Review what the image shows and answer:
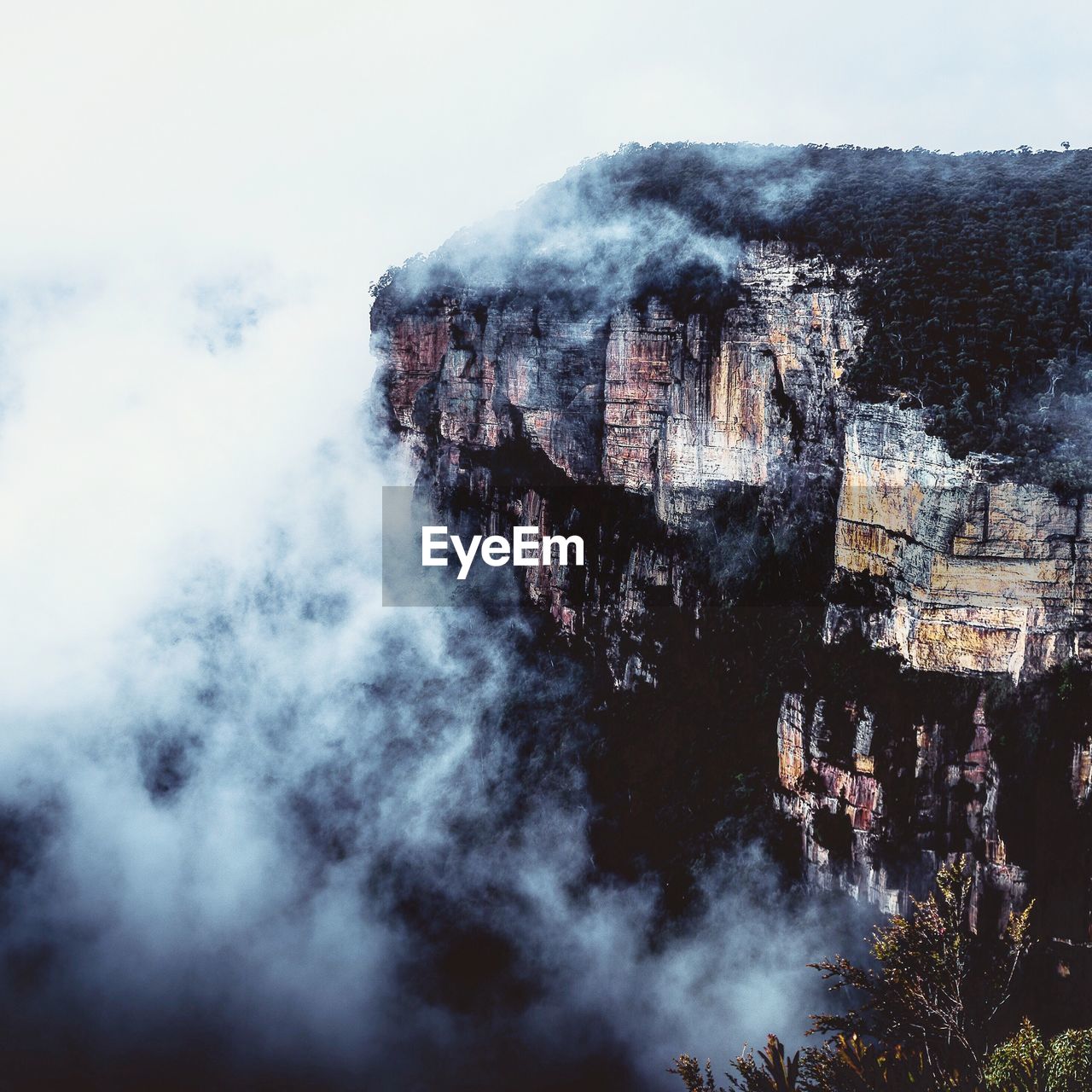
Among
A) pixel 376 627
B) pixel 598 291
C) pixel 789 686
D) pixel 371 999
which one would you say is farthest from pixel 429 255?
pixel 371 999

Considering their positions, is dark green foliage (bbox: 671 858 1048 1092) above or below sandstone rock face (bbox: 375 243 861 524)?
below

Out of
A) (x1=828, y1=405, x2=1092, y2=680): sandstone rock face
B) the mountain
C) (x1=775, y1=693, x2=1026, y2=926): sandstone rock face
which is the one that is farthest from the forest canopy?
(x1=775, y1=693, x2=1026, y2=926): sandstone rock face

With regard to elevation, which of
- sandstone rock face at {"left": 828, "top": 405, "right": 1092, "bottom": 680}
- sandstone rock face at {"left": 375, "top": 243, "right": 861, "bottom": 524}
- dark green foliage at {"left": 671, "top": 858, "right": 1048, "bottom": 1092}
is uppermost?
sandstone rock face at {"left": 375, "top": 243, "right": 861, "bottom": 524}

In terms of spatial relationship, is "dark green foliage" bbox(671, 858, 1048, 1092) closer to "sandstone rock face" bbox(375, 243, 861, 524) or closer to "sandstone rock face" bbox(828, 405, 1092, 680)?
"sandstone rock face" bbox(828, 405, 1092, 680)

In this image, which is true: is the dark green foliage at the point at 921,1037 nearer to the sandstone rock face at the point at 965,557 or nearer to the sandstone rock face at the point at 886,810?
the sandstone rock face at the point at 886,810

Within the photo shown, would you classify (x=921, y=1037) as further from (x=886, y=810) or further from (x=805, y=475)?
(x=805, y=475)

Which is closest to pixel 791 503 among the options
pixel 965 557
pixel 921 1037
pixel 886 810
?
pixel 965 557
